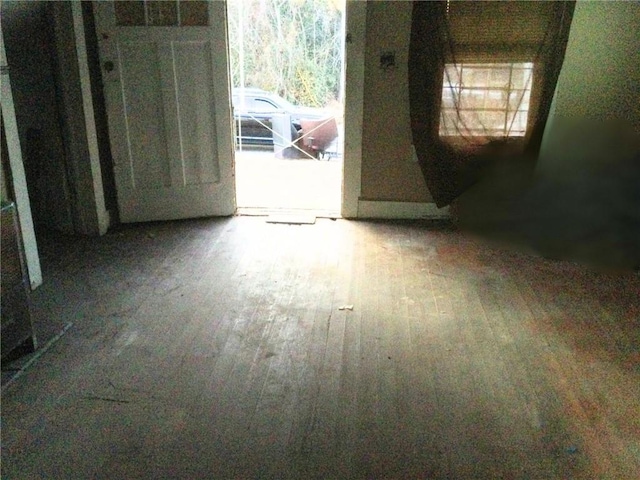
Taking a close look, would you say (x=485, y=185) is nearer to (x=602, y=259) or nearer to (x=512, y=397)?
(x=602, y=259)

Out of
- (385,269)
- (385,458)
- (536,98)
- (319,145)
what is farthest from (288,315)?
(319,145)

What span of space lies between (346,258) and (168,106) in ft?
4.91

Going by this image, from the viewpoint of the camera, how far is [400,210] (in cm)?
371

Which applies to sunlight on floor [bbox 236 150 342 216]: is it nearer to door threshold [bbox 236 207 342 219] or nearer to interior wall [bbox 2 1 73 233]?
door threshold [bbox 236 207 342 219]

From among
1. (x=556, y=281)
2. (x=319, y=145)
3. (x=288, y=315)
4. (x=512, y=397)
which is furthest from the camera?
(x=319, y=145)

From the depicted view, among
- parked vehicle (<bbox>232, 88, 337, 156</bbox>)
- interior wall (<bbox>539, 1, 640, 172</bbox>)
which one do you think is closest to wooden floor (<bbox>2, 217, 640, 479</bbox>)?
interior wall (<bbox>539, 1, 640, 172</bbox>)

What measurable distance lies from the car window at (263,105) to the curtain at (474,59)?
8.94 ft

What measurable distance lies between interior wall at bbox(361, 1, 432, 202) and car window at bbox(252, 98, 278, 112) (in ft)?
8.29

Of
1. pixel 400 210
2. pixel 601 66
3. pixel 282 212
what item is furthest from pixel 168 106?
pixel 601 66

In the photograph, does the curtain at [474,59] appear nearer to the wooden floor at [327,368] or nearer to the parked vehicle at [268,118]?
the wooden floor at [327,368]

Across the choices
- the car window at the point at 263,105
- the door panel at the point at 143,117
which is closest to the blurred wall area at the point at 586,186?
the door panel at the point at 143,117

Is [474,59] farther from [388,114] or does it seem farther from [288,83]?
[288,83]

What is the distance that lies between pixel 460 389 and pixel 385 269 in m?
1.09

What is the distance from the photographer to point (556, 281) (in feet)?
9.14
